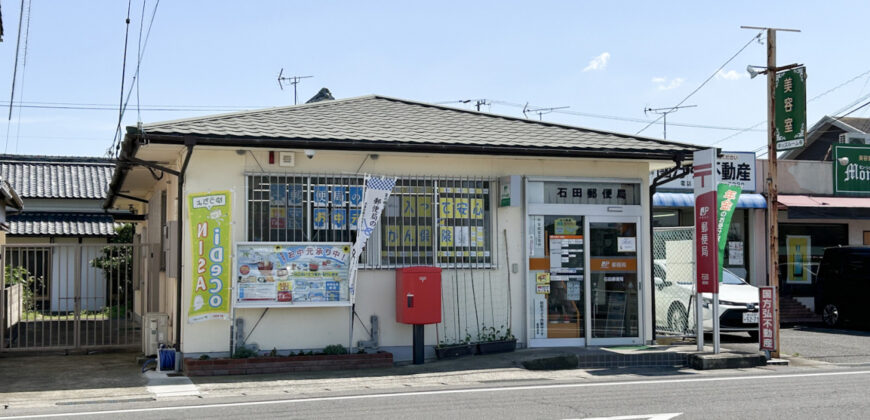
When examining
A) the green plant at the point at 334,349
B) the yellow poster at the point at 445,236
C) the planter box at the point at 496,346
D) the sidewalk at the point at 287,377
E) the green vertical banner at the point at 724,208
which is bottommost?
the sidewalk at the point at 287,377

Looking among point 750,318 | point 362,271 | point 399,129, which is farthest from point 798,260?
point 362,271

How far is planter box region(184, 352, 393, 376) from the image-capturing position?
37.6ft

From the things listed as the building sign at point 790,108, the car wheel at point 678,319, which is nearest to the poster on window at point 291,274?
the car wheel at point 678,319

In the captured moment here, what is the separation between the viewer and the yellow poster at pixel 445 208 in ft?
43.9

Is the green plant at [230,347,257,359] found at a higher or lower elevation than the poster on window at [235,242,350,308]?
lower

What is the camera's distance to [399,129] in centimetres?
1352

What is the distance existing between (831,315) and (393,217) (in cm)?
Result: 1169

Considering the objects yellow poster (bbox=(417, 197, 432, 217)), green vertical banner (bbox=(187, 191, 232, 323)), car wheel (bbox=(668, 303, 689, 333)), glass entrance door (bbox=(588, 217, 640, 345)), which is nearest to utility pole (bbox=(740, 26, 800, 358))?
car wheel (bbox=(668, 303, 689, 333))

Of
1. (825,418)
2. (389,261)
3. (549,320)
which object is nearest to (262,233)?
(389,261)

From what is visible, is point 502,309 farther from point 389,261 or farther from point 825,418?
point 825,418

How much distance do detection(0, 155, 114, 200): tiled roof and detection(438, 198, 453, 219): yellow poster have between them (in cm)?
1902

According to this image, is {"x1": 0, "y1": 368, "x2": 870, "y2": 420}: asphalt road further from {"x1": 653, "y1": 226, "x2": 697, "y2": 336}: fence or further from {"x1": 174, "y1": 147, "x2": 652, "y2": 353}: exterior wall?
{"x1": 653, "y1": 226, "x2": 697, "y2": 336}: fence

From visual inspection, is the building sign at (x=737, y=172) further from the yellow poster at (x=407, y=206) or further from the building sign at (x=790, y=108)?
the yellow poster at (x=407, y=206)

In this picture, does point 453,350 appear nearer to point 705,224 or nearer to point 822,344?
point 705,224
